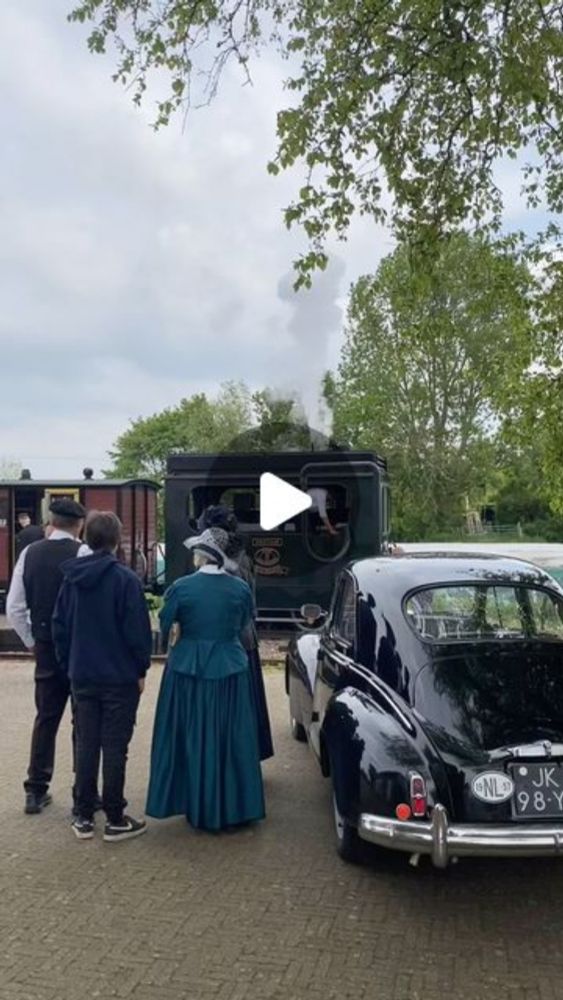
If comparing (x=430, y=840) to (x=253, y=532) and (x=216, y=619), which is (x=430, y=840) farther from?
(x=253, y=532)

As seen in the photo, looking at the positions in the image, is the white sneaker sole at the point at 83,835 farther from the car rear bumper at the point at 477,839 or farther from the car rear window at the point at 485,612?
the car rear window at the point at 485,612

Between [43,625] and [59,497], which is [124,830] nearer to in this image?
[43,625]

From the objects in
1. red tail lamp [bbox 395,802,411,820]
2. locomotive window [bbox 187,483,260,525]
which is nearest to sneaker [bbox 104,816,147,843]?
red tail lamp [bbox 395,802,411,820]

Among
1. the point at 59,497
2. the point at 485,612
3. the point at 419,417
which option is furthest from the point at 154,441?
the point at 485,612

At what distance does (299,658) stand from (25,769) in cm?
223

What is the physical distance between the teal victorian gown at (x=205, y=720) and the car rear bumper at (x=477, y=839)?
144 cm

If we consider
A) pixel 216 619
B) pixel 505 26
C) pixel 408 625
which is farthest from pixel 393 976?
pixel 505 26

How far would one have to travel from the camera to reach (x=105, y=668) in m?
4.90

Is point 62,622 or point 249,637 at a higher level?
point 62,622

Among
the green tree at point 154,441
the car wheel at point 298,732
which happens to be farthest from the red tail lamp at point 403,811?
the green tree at point 154,441

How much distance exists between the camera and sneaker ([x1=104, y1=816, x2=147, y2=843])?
4961mm

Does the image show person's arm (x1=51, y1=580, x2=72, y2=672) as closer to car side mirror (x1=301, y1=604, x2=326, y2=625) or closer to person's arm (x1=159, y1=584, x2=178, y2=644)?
person's arm (x1=159, y1=584, x2=178, y2=644)
